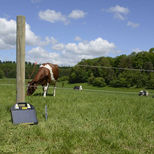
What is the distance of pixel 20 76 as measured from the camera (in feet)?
18.8

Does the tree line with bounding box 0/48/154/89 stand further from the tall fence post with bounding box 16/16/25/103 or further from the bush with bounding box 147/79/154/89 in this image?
the tall fence post with bounding box 16/16/25/103

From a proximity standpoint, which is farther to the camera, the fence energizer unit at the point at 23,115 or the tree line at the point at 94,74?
the tree line at the point at 94,74

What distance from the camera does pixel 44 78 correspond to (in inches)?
425

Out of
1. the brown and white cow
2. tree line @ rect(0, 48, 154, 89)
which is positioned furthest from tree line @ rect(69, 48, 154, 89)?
the brown and white cow

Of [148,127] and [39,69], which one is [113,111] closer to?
[148,127]

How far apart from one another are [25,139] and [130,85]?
14.4m

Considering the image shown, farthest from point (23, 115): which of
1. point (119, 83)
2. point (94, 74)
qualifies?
point (119, 83)

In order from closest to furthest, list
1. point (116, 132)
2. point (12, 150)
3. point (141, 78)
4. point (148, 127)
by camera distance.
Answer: point (12, 150)
point (116, 132)
point (148, 127)
point (141, 78)

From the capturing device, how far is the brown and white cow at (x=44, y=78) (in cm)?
1023

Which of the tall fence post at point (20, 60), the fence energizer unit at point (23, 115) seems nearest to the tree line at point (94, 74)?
the tall fence post at point (20, 60)

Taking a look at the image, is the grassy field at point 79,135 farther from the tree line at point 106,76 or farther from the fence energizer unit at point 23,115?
the tree line at point 106,76

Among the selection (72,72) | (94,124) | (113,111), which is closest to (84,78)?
(72,72)

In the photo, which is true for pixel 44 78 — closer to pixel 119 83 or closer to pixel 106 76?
pixel 106 76

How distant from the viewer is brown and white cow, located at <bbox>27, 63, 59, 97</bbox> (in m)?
10.2
